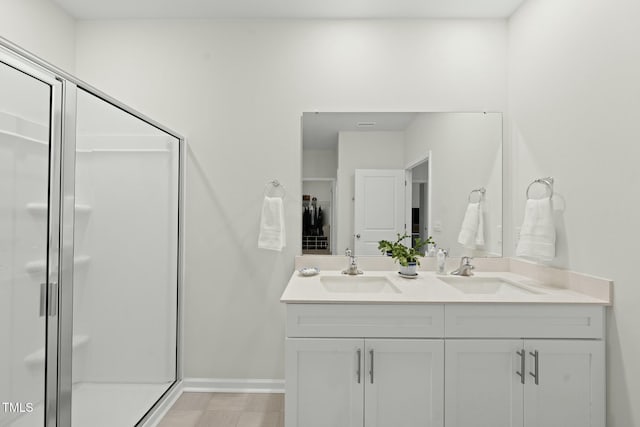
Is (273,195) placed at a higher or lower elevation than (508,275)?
higher

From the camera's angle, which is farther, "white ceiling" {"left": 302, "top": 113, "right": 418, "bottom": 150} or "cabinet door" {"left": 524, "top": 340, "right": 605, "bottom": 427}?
"white ceiling" {"left": 302, "top": 113, "right": 418, "bottom": 150}

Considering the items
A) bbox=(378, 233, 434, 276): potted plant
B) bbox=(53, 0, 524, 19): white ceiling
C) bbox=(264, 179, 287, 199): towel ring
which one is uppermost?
bbox=(53, 0, 524, 19): white ceiling

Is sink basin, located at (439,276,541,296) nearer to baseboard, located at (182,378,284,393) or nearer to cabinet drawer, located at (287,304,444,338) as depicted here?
cabinet drawer, located at (287,304,444,338)

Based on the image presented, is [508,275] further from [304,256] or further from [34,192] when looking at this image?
[34,192]

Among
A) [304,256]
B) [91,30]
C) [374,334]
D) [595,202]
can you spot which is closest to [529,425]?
[374,334]

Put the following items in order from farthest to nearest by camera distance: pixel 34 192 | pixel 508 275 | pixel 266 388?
pixel 266 388 → pixel 508 275 → pixel 34 192

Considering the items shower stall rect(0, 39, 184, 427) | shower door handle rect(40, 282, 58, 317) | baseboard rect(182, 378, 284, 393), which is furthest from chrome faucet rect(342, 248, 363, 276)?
shower door handle rect(40, 282, 58, 317)

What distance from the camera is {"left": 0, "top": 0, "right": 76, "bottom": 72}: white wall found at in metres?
2.07

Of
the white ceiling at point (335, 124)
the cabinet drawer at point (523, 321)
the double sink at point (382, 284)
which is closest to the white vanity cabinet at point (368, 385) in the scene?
the cabinet drawer at point (523, 321)

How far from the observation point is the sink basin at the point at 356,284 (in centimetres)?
223

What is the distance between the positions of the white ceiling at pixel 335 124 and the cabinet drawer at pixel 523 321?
4.17 ft

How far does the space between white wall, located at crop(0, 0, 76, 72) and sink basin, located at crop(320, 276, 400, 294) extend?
7.10 ft

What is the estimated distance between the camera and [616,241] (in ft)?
5.19

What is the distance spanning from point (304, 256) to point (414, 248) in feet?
2.33
